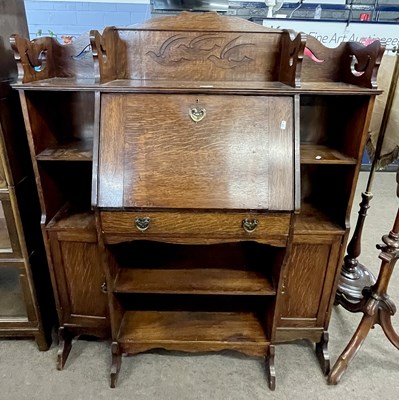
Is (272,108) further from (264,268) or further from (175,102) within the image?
(264,268)

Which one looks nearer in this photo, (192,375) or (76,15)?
(192,375)

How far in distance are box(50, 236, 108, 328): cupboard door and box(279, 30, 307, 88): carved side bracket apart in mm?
1006

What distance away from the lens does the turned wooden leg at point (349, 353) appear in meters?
1.56

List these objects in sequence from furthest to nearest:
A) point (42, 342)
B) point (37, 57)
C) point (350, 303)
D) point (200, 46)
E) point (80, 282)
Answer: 1. point (350, 303)
2. point (42, 342)
3. point (80, 282)
4. point (200, 46)
5. point (37, 57)

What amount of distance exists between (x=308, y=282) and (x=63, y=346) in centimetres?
115

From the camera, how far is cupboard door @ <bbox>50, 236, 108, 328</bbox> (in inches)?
58.5

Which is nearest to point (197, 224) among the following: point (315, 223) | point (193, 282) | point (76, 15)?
point (193, 282)

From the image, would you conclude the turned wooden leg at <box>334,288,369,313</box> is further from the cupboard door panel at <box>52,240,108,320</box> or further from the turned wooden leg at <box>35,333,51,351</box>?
the turned wooden leg at <box>35,333,51,351</box>

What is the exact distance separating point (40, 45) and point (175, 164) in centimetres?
71

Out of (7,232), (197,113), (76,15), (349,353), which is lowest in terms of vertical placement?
(349,353)

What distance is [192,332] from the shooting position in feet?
5.27

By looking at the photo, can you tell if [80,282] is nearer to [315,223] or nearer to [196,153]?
[196,153]

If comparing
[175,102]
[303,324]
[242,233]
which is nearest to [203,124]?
[175,102]

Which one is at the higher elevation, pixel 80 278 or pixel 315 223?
pixel 315 223
